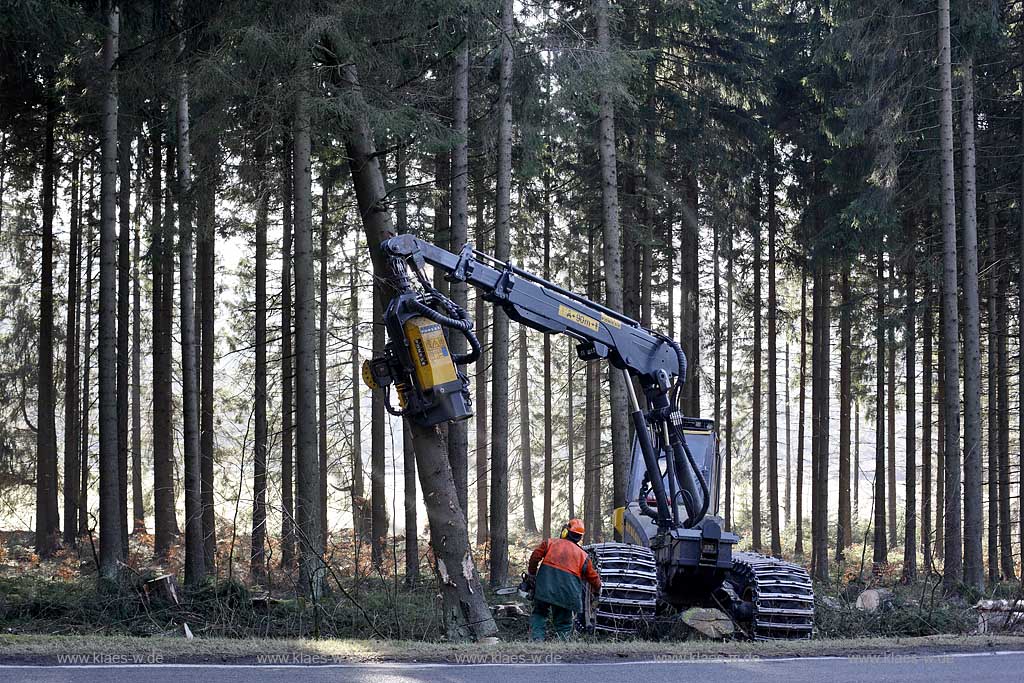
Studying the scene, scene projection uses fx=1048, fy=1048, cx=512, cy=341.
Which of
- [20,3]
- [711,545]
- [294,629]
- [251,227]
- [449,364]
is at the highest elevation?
[20,3]

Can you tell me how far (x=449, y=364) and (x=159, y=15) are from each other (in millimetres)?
7128

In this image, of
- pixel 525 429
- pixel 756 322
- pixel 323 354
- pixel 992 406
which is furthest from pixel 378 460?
pixel 525 429

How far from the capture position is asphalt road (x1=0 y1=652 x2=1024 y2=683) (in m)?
7.90

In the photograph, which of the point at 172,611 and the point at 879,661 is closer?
the point at 879,661

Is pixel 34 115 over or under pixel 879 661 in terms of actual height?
over

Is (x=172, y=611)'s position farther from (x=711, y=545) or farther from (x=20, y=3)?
(x=20, y=3)

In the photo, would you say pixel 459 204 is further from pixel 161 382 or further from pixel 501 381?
pixel 161 382

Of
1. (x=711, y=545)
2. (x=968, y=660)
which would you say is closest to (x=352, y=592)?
(x=711, y=545)

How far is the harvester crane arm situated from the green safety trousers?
6.16 feet

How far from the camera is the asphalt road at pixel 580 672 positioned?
7.90m

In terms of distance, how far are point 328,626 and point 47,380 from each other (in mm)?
13671

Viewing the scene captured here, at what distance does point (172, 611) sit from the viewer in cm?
1284

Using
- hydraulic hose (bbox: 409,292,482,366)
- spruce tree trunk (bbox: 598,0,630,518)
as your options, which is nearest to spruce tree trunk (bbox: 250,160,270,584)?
spruce tree trunk (bbox: 598,0,630,518)

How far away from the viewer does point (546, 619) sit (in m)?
12.3
